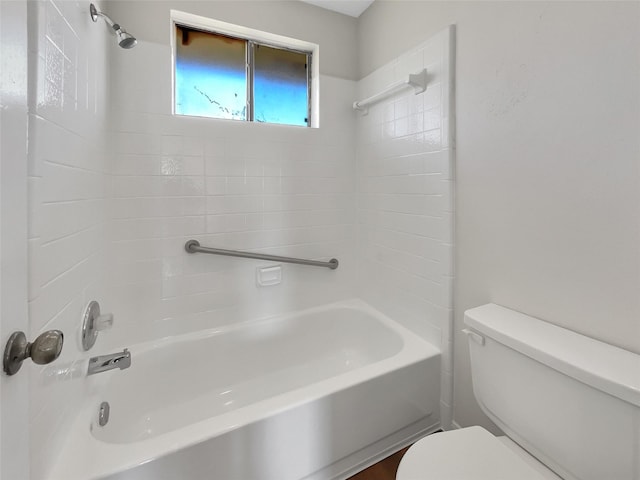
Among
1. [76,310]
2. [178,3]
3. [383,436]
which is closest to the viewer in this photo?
[76,310]

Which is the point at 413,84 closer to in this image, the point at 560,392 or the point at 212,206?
the point at 212,206

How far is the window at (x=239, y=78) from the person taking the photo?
179 centimetres

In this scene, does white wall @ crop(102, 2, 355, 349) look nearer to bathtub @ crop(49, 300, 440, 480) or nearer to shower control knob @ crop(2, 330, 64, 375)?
bathtub @ crop(49, 300, 440, 480)

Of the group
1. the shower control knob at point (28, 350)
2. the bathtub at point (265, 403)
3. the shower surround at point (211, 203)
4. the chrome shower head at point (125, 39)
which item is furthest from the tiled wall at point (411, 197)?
the shower control knob at point (28, 350)

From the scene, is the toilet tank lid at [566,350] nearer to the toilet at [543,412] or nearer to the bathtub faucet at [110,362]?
the toilet at [543,412]

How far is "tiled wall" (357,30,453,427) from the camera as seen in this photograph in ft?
4.80

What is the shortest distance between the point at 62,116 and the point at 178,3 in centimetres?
109

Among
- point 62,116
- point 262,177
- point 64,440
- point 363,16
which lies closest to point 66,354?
point 64,440

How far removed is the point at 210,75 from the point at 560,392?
2.21 m

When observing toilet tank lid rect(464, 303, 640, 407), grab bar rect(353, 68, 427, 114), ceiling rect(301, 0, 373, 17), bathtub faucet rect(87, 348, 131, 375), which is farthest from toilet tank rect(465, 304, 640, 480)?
ceiling rect(301, 0, 373, 17)

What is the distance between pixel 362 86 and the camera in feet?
6.77

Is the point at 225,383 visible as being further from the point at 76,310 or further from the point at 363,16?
the point at 363,16

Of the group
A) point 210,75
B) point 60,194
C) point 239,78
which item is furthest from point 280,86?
point 60,194

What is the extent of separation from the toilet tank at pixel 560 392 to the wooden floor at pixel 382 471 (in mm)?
538
